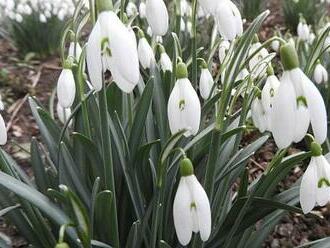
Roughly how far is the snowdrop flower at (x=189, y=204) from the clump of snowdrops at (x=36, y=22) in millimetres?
2730

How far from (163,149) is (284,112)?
15.6 inches

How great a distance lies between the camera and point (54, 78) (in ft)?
12.7

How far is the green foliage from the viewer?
4.34m

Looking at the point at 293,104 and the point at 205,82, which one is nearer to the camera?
the point at 293,104

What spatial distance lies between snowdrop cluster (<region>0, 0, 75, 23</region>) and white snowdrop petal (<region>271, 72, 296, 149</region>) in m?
2.88

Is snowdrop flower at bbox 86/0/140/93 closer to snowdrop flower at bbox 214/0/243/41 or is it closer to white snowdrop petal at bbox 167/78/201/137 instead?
white snowdrop petal at bbox 167/78/201/137

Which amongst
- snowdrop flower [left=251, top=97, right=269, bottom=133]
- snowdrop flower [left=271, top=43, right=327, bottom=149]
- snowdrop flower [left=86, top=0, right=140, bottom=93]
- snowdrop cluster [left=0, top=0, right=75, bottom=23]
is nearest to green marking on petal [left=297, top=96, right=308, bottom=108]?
snowdrop flower [left=271, top=43, right=327, bottom=149]

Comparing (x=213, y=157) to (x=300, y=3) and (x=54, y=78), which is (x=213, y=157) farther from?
(x=300, y=3)

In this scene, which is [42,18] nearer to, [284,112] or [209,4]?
[209,4]

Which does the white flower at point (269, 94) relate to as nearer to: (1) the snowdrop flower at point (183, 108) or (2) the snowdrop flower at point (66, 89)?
(1) the snowdrop flower at point (183, 108)

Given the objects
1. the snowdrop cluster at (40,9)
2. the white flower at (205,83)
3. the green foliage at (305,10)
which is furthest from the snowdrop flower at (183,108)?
the green foliage at (305,10)

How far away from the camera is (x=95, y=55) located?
1.14m

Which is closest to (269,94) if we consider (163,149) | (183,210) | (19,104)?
(163,149)

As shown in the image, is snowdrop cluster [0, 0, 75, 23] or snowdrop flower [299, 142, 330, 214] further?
snowdrop cluster [0, 0, 75, 23]
